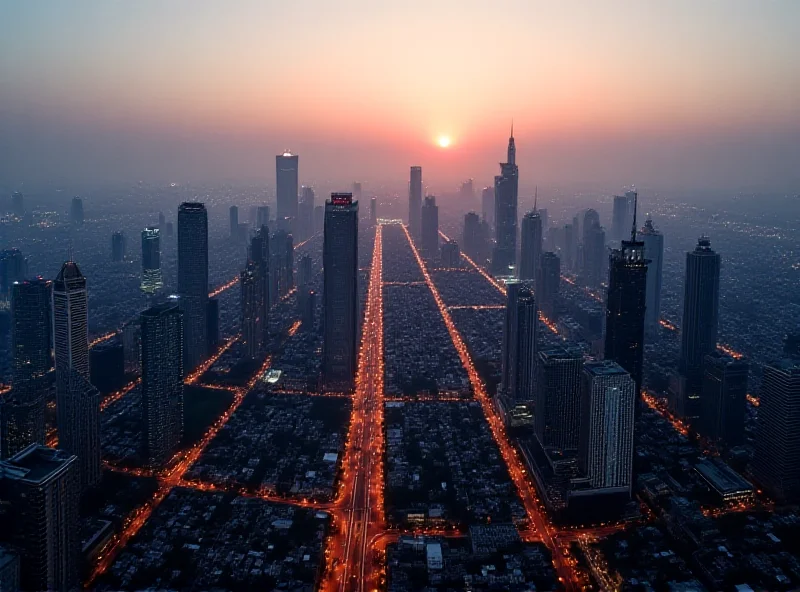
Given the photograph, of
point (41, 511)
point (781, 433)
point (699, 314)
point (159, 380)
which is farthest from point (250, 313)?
point (781, 433)

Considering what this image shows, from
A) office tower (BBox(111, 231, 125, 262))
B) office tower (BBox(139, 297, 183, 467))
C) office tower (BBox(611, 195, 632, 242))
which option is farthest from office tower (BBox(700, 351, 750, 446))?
office tower (BBox(611, 195, 632, 242))

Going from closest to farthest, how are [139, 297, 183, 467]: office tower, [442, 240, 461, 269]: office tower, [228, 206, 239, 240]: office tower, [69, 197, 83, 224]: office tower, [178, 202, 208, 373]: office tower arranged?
[139, 297, 183, 467]: office tower
[178, 202, 208, 373]: office tower
[69, 197, 83, 224]: office tower
[442, 240, 461, 269]: office tower
[228, 206, 239, 240]: office tower

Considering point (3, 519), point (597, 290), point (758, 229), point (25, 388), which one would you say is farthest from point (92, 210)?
point (758, 229)

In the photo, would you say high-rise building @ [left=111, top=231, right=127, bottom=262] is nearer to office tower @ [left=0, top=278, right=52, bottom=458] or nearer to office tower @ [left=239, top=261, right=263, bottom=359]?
office tower @ [left=239, top=261, right=263, bottom=359]

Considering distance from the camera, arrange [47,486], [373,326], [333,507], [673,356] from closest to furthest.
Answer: [47,486]
[333,507]
[673,356]
[373,326]

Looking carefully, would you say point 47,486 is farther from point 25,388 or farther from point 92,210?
point 92,210

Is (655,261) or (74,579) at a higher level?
(655,261)
